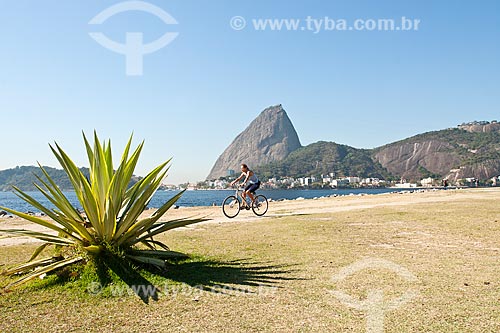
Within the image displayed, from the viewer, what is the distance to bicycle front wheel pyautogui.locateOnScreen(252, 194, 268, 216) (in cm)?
1706

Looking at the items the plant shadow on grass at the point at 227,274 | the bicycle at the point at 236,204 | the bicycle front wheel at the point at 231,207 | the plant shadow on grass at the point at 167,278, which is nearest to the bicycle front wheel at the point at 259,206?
the bicycle at the point at 236,204

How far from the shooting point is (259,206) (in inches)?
680

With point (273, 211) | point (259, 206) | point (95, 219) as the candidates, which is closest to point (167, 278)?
point (95, 219)

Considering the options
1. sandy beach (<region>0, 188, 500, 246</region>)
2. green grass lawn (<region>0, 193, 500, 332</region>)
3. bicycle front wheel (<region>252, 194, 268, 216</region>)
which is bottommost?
green grass lawn (<region>0, 193, 500, 332</region>)

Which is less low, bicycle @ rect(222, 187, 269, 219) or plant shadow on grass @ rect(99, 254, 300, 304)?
bicycle @ rect(222, 187, 269, 219)

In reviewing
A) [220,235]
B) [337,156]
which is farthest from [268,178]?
[220,235]

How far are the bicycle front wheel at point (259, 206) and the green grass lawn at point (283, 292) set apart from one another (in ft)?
22.0

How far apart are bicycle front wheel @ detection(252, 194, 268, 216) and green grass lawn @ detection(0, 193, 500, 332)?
6697 mm

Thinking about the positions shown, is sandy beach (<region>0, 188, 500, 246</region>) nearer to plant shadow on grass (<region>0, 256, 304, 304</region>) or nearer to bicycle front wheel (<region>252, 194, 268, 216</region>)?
bicycle front wheel (<region>252, 194, 268, 216</region>)

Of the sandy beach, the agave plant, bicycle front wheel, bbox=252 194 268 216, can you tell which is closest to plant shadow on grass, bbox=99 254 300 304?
the agave plant

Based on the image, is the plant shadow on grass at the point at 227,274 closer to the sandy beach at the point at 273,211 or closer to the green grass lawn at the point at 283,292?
the green grass lawn at the point at 283,292

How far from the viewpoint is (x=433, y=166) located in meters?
170

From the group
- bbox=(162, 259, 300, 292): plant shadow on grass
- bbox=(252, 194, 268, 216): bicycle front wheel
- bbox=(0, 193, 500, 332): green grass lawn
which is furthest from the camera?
bbox=(252, 194, 268, 216): bicycle front wheel

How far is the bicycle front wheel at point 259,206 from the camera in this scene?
56.0 ft
